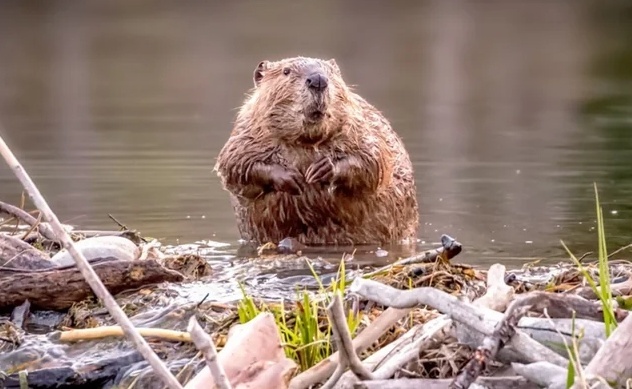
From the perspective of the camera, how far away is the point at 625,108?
46.9 feet

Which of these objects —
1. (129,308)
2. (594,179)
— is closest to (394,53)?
(594,179)

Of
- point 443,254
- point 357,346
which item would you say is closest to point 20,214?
point 443,254

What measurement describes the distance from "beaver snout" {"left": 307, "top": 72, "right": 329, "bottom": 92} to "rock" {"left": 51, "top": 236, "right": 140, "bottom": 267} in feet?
3.05

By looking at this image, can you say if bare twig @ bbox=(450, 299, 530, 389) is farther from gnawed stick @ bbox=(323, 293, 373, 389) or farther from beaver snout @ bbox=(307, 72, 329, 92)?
beaver snout @ bbox=(307, 72, 329, 92)

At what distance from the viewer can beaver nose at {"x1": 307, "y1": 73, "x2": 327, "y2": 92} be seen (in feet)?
17.0

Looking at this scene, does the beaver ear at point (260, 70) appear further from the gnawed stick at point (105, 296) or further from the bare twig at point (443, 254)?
the gnawed stick at point (105, 296)

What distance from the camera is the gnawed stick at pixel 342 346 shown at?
250cm

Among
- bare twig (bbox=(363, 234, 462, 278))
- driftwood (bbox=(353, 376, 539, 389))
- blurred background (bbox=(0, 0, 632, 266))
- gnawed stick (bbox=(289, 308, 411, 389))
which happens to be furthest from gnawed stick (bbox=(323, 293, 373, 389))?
blurred background (bbox=(0, 0, 632, 266))

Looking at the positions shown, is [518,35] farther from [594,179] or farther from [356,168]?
[356,168]

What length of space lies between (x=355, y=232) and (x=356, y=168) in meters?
0.39

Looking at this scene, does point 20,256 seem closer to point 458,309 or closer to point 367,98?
point 458,309

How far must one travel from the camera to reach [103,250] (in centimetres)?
457

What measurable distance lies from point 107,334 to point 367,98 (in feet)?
41.6

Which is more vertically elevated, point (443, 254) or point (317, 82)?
point (317, 82)
